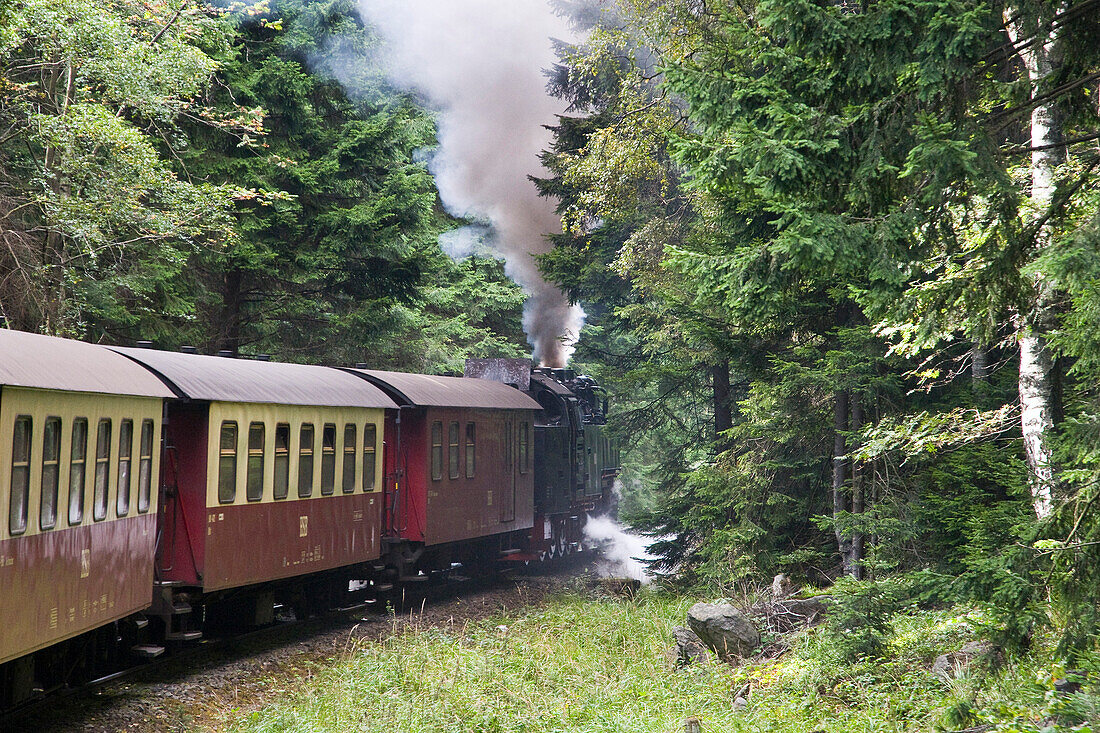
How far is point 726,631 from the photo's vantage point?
10492mm

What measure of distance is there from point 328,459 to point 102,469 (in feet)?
14.2

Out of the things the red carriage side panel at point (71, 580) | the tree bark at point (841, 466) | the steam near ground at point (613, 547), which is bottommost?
the steam near ground at point (613, 547)

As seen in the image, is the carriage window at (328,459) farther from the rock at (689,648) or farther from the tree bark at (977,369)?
the tree bark at (977,369)

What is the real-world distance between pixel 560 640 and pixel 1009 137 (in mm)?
8268

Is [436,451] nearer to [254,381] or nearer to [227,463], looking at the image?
[254,381]

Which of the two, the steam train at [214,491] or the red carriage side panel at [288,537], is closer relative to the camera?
the steam train at [214,491]

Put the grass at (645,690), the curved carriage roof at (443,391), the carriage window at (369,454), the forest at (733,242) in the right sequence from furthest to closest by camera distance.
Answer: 1. the curved carriage roof at (443,391)
2. the carriage window at (369,454)
3. the grass at (645,690)
4. the forest at (733,242)

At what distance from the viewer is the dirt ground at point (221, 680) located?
26.6ft

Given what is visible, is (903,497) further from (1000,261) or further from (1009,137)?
(1000,261)

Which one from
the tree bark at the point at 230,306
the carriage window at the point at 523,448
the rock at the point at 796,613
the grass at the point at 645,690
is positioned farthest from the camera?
the tree bark at the point at 230,306

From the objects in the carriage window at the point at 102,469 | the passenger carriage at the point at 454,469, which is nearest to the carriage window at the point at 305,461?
the passenger carriage at the point at 454,469

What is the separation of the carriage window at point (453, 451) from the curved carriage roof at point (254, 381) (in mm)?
1728

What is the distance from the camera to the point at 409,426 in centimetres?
1479

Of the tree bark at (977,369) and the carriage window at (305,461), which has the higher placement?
the tree bark at (977,369)
